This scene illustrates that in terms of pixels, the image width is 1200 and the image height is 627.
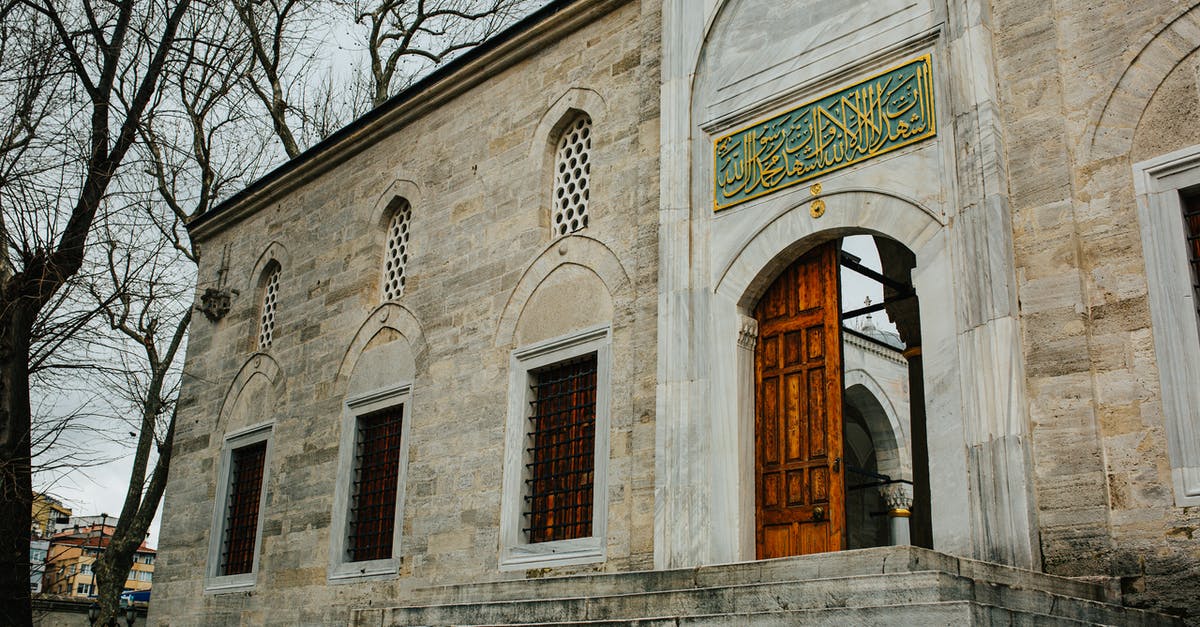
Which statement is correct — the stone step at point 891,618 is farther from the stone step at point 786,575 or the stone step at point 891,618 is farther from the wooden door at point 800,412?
the wooden door at point 800,412

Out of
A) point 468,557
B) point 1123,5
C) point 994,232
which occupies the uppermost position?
point 1123,5

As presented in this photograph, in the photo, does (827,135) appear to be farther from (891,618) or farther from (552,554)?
(891,618)

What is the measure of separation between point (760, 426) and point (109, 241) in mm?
5073

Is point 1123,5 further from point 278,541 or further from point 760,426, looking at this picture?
point 278,541

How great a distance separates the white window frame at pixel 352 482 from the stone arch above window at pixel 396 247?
1020mm

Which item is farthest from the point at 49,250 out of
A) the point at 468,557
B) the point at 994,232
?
the point at 994,232

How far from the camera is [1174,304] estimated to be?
5.55 metres

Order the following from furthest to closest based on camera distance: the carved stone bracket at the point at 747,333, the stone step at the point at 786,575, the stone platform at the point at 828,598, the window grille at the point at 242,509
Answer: the window grille at the point at 242,509 < the carved stone bracket at the point at 747,333 < the stone step at the point at 786,575 < the stone platform at the point at 828,598

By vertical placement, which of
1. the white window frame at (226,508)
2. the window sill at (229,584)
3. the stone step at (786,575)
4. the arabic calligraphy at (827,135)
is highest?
the arabic calligraphy at (827,135)

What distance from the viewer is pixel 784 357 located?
7270 millimetres

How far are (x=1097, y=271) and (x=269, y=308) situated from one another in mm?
9269

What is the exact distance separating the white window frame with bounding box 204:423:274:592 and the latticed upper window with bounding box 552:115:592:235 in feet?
14.3

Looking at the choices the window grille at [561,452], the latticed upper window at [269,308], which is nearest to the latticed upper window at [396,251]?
the latticed upper window at [269,308]

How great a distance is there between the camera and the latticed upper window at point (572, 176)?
9.02 metres
